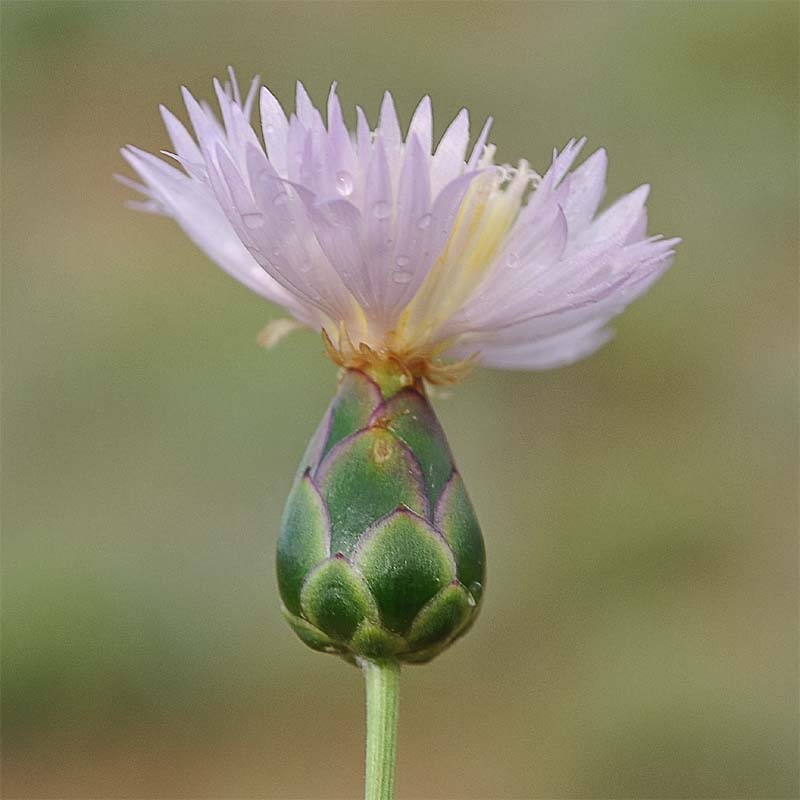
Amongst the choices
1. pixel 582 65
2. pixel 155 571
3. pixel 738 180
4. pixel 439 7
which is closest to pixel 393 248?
pixel 155 571

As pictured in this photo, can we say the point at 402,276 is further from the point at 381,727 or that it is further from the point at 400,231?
the point at 381,727

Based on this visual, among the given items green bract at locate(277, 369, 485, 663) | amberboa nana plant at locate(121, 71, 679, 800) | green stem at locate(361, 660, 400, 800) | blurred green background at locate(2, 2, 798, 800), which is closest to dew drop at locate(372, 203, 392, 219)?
amberboa nana plant at locate(121, 71, 679, 800)

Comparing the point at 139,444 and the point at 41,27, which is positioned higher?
the point at 41,27

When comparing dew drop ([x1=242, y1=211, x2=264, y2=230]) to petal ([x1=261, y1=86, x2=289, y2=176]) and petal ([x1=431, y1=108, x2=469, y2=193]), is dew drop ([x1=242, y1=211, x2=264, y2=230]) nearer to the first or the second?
petal ([x1=261, y1=86, x2=289, y2=176])

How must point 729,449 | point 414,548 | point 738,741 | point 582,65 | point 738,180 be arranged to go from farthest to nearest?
point 582,65, point 738,180, point 729,449, point 738,741, point 414,548

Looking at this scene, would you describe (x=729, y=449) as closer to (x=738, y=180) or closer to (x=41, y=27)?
(x=738, y=180)

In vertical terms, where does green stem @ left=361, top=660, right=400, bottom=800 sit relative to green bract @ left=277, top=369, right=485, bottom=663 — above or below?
below

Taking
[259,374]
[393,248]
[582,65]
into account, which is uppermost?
[582,65]

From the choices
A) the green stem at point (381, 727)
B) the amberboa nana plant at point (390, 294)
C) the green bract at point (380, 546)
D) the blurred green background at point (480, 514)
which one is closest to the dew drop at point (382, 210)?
the amberboa nana plant at point (390, 294)

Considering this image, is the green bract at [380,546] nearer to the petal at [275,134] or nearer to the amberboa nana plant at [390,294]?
the amberboa nana plant at [390,294]
